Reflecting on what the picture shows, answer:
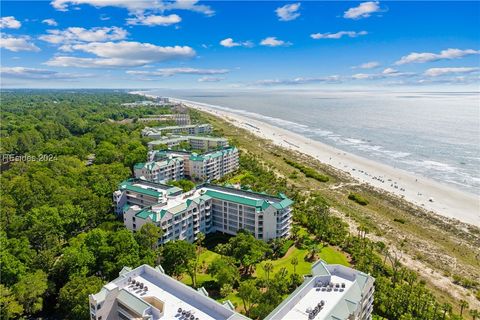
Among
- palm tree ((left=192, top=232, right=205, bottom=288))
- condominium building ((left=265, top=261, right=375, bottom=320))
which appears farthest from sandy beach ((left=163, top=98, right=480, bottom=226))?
palm tree ((left=192, top=232, right=205, bottom=288))

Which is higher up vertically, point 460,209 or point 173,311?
point 173,311

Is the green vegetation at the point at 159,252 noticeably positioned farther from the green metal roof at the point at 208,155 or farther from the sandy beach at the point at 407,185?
the green metal roof at the point at 208,155

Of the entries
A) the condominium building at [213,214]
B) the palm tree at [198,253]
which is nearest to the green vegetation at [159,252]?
the palm tree at [198,253]

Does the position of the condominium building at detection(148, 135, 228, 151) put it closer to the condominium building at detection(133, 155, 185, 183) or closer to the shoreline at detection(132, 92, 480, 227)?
the condominium building at detection(133, 155, 185, 183)

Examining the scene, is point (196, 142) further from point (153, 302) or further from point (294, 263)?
point (153, 302)

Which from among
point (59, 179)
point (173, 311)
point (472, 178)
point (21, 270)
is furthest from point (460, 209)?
point (59, 179)

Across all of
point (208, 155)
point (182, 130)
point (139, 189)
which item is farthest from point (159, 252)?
point (182, 130)

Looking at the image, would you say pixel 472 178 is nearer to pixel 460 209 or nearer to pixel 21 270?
pixel 460 209
